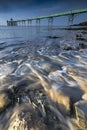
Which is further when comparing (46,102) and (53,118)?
(46,102)

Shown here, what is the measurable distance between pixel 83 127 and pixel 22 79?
2.21 m

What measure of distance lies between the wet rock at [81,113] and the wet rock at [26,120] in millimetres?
558

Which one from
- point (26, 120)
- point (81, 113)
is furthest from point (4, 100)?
point (81, 113)

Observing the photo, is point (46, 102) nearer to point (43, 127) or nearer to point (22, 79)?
point (43, 127)

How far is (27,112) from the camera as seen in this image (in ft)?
8.77

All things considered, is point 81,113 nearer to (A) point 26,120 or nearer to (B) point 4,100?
(A) point 26,120

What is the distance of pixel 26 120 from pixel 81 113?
88cm

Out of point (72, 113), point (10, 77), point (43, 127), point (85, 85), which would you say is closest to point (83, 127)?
point (72, 113)

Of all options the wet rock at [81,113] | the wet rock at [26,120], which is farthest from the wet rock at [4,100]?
the wet rock at [81,113]

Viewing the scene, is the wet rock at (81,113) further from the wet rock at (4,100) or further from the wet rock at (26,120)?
the wet rock at (4,100)

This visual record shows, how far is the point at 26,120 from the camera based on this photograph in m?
2.44

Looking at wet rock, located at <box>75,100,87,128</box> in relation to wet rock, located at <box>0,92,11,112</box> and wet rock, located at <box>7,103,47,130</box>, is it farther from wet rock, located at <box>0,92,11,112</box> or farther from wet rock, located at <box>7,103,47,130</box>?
wet rock, located at <box>0,92,11,112</box>

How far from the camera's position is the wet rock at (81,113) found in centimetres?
241

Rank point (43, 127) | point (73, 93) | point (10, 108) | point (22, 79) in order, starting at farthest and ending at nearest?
point (22, 79), point (73, 93), point (10, 108), point (43, 127)
